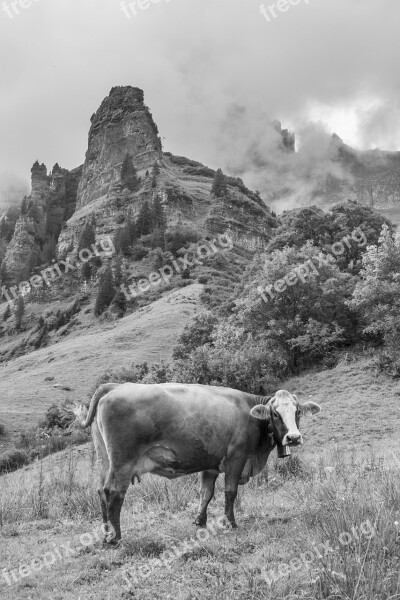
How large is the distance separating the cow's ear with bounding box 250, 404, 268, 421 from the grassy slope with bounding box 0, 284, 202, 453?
32.1m

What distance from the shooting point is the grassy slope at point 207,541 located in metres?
4.65

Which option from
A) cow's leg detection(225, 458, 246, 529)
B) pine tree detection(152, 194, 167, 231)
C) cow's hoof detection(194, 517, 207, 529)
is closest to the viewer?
cow's leg detection(225, 458, 246, 529)

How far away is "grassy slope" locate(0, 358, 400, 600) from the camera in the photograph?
4652mm

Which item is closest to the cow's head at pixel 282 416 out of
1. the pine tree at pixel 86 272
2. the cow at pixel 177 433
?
the cow at pixel 177 433

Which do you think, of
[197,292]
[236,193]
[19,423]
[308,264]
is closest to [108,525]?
[308,264]

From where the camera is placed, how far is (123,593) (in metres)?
5.18

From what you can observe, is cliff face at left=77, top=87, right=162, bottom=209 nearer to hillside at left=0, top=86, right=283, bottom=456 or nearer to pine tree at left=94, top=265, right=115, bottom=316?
hillside at left=0, top=86, right=283, bottom=456

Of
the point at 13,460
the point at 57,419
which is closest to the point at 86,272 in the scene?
the point at 57,419

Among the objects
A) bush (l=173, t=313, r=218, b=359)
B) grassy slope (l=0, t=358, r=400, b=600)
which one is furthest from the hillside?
grassy slope (l=0, t=358, r=400, b=600)

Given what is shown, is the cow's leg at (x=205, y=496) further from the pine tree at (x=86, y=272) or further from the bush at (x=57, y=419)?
the pine tree at (x=86, y=272)

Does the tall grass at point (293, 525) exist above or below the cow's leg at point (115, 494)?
below

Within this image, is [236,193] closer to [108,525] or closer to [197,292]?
[197,292]

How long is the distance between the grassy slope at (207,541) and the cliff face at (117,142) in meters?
160

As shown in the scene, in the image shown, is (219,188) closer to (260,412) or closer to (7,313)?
(7,313)
